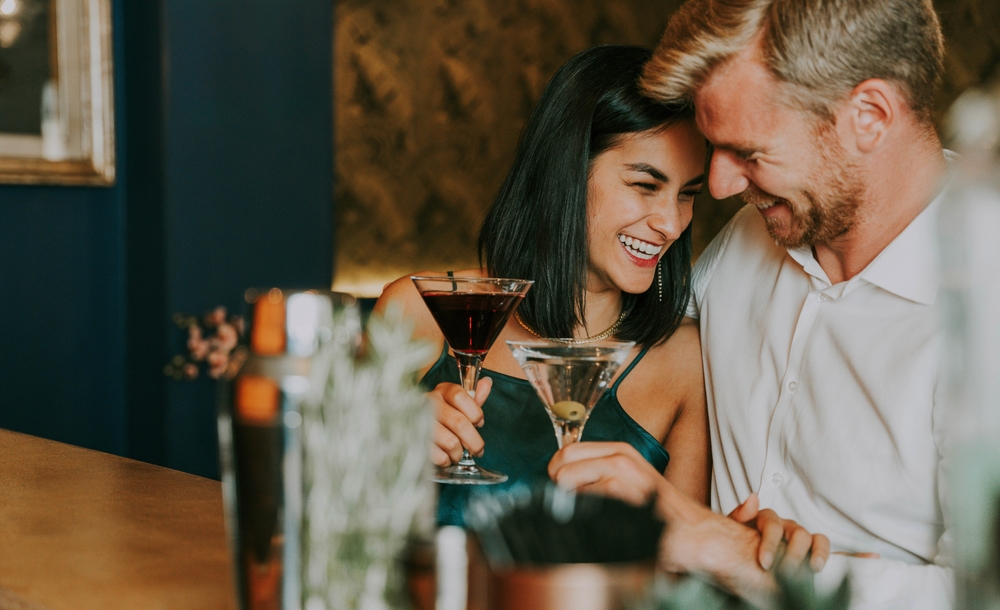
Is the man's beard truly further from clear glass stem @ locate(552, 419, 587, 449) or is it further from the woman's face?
clear glass stem @ locate(552, 419, 587, 449)

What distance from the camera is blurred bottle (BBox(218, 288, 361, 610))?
2.16 ft

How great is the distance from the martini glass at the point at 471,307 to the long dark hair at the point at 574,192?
1.64 ft

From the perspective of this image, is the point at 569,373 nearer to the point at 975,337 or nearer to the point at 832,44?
the point at 832,44

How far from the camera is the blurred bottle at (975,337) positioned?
0.42 meters

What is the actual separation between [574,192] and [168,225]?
1.85 m

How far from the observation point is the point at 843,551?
64.4 inches

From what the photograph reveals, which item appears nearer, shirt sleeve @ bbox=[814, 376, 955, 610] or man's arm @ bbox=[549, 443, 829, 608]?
man's arm @ bbox=[549, 443, 829, 608]

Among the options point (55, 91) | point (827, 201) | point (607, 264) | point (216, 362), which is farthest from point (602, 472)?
point (55, 91)

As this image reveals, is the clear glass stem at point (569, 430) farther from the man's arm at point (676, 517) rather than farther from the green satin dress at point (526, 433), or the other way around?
the green satin dress at point (526, 433)

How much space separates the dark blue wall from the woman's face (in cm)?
182

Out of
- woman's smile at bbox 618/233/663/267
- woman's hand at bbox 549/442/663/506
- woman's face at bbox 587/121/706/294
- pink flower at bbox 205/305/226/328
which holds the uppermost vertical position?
woman's face at bbox 587/121/706/294

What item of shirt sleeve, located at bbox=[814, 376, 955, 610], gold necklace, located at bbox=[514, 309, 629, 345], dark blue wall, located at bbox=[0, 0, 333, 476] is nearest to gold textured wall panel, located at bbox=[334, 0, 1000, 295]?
dark blue wall, located at bbox=[0, 0, 333, 476]

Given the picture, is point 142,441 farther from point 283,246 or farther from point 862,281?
point 862,281

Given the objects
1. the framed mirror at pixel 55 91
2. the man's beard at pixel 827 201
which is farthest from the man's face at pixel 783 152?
the framed mirror at pixel 55 91
